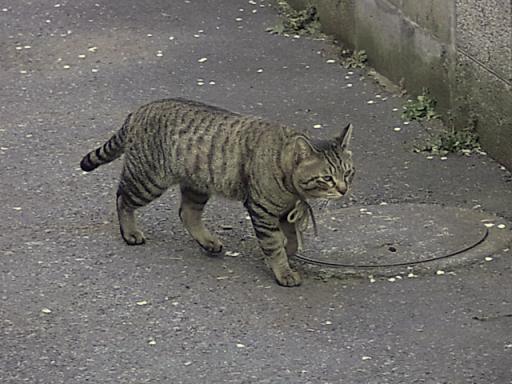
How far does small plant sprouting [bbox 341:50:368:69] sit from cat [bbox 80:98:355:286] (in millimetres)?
3152

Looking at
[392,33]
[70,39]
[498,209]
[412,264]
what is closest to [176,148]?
[412,264]

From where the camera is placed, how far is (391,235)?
668 cm

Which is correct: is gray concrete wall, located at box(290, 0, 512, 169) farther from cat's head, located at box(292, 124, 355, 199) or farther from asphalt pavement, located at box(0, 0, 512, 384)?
cat's head, located at box(292, 124, 355, 199)

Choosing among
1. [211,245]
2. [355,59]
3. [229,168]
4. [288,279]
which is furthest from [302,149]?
[355,59]

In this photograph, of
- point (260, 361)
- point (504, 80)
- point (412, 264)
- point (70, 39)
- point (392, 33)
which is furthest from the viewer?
point (70, 39)

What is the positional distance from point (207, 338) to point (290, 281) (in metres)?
0.66

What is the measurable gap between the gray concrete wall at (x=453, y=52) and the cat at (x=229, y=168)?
1640mm

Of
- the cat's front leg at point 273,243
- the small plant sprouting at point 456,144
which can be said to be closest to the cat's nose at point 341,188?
the cat's front leg at point 273,243

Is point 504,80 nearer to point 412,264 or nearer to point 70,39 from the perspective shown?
point 412,264

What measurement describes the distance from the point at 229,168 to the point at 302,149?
460mm

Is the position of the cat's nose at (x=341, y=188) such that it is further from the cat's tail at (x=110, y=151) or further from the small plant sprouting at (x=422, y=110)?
the small plant sprouting at (x=422, y=110)

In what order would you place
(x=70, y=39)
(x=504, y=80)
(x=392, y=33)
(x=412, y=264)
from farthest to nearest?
1. (x=70, y=39)
2. (x=392, y=33)
3. (x=504, y=80)
4. (x=412, y=264)

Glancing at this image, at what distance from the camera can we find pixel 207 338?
571 centimetres

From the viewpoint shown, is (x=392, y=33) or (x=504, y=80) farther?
(x=392, y=33)
